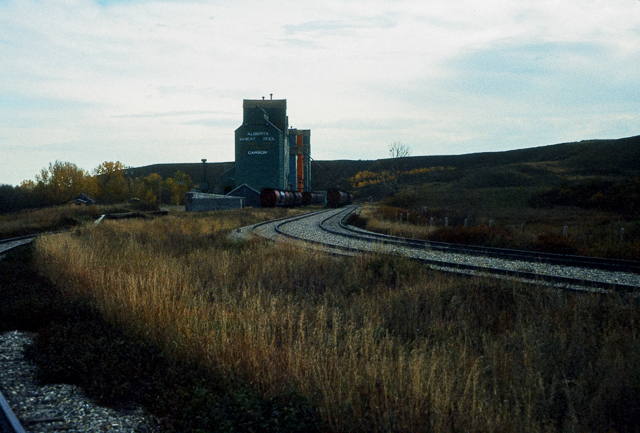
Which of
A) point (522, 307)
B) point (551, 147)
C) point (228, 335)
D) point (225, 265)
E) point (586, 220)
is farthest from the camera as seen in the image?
point (551, 147)

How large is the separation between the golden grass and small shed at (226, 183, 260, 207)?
138ft

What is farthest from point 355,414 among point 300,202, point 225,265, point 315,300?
point 300,202

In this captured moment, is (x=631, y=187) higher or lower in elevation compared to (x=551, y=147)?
lower

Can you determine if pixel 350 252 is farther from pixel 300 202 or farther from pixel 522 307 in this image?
pixel 300 202

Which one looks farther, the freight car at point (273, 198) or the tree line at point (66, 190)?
the tree line at point (66, 190)

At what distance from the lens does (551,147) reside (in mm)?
150000

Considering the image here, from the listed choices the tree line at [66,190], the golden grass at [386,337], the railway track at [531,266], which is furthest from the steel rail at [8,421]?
the tree line at [66,190]

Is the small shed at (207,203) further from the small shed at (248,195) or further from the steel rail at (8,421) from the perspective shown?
the steel rail at (8,421)

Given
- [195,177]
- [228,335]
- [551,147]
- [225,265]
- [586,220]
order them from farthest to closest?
[195,177]
[551,147]
[586,220]
[225,265]
[228,335]

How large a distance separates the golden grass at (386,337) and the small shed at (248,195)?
138 ft

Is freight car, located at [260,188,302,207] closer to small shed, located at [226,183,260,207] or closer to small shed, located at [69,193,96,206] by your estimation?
small shed, located at [226,183,260,207]

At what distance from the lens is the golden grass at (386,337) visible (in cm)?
408

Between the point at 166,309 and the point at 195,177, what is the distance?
7696 inches

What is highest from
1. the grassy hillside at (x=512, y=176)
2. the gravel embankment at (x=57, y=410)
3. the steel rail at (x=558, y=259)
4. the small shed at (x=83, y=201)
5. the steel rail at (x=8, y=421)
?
the grassy hillside at (x=512, y=176)
